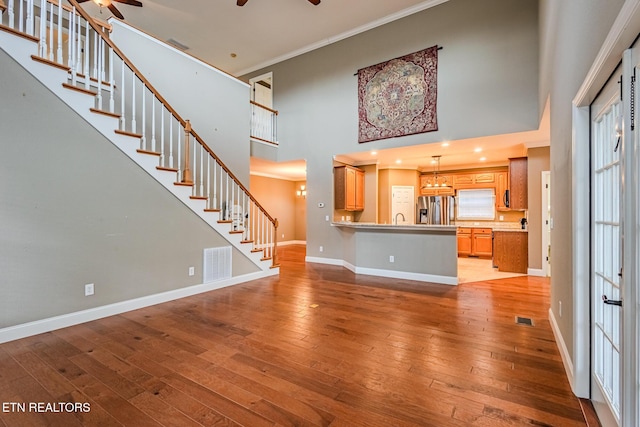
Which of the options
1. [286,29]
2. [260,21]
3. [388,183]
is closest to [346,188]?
[388,183]

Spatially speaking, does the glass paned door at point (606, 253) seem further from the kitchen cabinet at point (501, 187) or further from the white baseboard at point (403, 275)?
the kitchen cabinet at point (501, 187)

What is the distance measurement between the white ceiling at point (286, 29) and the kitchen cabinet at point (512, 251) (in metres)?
1.79

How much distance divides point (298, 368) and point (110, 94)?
422 cm

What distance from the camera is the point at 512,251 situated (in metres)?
6.05

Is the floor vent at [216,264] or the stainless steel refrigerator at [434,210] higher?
the stainless steel refrigerator at [434,210]

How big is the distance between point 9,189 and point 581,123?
487cm

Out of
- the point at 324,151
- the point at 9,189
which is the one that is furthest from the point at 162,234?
the point at 324,151

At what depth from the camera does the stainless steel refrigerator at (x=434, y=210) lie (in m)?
7.19

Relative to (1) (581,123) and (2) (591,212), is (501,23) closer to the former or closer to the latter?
(1) (581,123)

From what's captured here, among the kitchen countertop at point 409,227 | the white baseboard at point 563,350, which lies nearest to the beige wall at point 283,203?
the kitchen countertop at point 409,227

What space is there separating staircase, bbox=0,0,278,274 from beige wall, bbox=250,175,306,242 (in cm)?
408

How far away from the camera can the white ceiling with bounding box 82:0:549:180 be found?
5.77 metres

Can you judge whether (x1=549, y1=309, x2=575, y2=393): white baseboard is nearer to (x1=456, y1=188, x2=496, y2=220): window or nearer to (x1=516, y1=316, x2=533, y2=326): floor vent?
(x1=516, y1=316, x2=533, y2=326): floor vent

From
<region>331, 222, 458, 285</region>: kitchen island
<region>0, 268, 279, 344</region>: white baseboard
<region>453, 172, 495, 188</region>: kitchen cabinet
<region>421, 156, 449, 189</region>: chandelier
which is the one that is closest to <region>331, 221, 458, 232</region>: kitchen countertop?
<region>331, 222, 458, 285</region>: kitchen island
